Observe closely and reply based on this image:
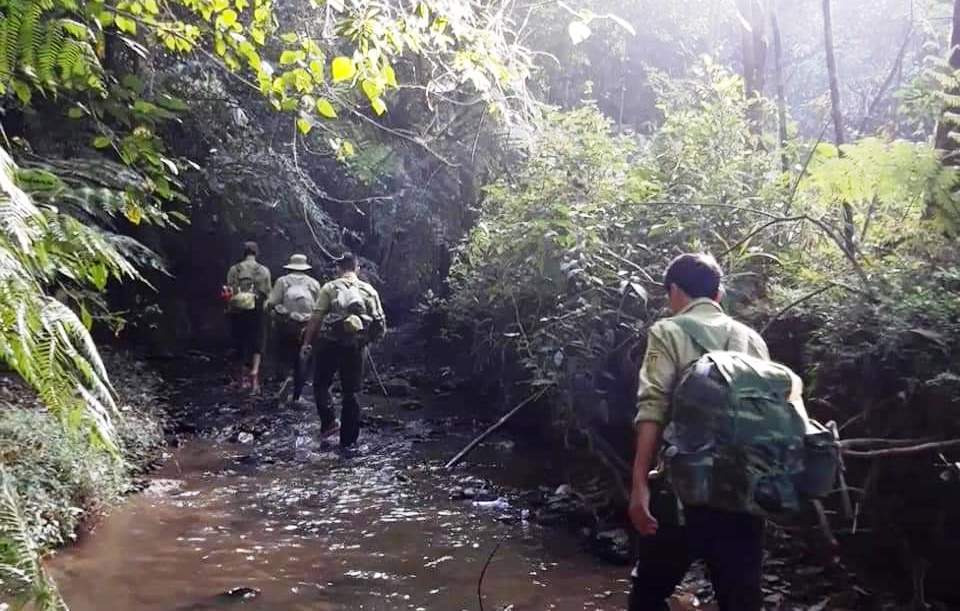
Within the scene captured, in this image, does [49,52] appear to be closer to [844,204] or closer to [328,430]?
[844,204]

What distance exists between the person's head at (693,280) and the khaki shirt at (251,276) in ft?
33.1

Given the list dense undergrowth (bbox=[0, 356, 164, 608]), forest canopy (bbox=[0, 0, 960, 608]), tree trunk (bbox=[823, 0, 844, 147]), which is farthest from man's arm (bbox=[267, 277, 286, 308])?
tree trunk (bbox=[823, 0, 844, 147])

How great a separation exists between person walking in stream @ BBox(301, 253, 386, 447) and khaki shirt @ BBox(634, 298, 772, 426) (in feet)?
19.1

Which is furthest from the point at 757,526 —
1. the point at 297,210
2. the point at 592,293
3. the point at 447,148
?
the point at 297,210

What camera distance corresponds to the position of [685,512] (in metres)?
3.56

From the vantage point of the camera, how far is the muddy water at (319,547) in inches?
204

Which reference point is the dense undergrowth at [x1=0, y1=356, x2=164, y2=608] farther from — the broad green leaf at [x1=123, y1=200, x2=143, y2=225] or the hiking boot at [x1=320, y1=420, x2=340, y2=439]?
the hiking boot at [x1=320, y1=420, x2=340, y2=439]

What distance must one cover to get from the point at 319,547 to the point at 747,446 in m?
3.90

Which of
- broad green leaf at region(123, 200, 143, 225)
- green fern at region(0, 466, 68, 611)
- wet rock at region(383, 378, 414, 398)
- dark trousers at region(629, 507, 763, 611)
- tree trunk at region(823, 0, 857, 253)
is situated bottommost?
wet rock at region(383, 378, 414, 398)

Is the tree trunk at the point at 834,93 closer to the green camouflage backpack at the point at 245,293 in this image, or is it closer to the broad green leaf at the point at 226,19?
the broad green leaf at the point at 226,19

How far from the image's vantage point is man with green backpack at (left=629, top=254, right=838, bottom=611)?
3.34 meters

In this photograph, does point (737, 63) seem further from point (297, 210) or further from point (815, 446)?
point (815, 446)

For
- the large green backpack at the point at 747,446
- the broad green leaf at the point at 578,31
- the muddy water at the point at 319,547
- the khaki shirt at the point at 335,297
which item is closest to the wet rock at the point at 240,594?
the muddy water at the point at 319,547

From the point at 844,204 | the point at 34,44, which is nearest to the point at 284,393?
the point at 844,204
